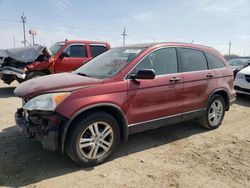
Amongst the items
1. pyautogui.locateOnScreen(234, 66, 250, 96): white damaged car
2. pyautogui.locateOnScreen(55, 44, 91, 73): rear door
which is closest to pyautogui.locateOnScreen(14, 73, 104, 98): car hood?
pyautogui.locateOnScreen(55, 44, 91, 73): rear door

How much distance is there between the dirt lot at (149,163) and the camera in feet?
10.9

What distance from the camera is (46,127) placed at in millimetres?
3365

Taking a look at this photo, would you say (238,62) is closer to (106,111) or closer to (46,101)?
(106,111)

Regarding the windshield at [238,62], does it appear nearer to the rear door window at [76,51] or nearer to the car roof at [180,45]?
the rear door window at [76,51]

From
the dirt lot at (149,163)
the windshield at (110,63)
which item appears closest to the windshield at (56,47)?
the dirt lot at (149,163)

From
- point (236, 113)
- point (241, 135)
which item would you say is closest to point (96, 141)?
point (241, 135)

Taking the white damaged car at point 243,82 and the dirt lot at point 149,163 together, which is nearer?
the dirt lot at point 149,163

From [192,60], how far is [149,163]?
88.4 inches

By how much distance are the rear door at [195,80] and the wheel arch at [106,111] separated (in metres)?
1.37

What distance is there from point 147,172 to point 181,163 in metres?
0.62

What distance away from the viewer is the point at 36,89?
3604 millimetres

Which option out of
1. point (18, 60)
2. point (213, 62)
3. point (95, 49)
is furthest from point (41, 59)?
point (213, 62)

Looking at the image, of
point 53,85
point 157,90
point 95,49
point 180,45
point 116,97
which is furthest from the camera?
point 95,49

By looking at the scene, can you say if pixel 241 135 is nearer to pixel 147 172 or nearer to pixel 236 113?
pixel 236 113
